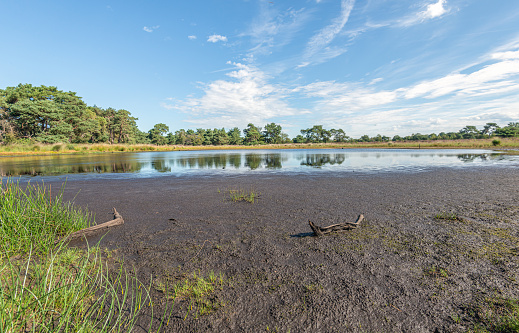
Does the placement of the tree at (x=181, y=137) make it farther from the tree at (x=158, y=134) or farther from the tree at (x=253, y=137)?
the tree at (x=253, y=137)

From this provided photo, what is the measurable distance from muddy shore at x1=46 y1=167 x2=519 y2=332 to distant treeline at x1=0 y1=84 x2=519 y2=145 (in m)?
59.8

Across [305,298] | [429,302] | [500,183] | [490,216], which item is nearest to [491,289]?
[429,302]

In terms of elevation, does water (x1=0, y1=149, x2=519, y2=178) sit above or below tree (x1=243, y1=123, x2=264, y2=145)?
below

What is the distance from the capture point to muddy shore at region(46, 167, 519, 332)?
2596 mm

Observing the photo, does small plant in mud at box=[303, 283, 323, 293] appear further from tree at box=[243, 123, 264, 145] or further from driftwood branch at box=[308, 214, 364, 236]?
tree at box=[243, 123, 264, 145]

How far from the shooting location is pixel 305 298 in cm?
291

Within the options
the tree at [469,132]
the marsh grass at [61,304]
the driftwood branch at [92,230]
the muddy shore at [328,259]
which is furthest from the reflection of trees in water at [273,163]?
the tree at [469,132]

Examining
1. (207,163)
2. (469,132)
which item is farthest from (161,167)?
(469,132)

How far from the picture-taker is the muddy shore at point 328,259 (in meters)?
2.60

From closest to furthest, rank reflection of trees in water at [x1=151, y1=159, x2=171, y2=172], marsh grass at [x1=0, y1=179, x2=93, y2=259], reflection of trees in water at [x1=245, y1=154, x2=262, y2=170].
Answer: marsh grass at [x1=0, y1=179, x2=93, y2=259], reflection of trees in water at [x1=151, y1=159, x2=171, y2=172], reflection of trees in water at [x1=245, y1=154, x2=262, y2=170]

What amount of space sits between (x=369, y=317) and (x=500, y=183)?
1348 cm

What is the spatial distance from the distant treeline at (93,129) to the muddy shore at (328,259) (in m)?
59.8

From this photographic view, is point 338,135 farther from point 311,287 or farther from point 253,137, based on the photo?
point 311,287

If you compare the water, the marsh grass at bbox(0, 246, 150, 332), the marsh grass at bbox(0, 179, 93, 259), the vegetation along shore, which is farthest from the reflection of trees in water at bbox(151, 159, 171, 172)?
the vegetation along shore
